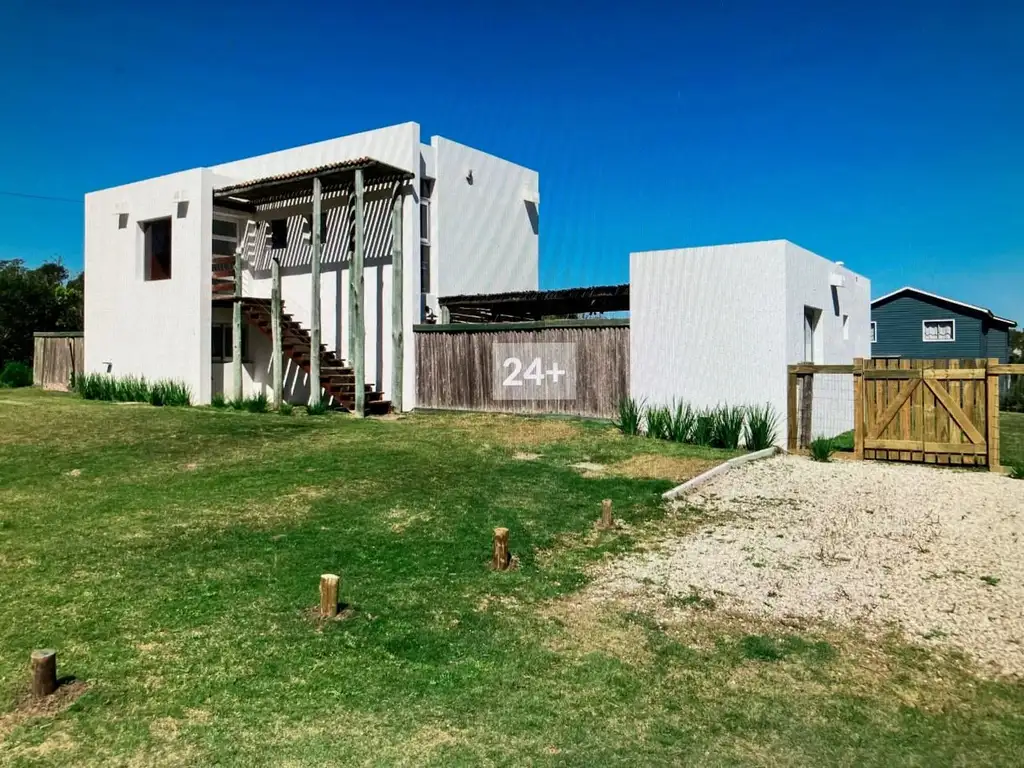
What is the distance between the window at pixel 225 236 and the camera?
20.5m

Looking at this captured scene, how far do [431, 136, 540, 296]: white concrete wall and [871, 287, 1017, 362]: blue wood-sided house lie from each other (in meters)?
25.9

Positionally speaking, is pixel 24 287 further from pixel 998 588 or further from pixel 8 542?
pixel 998 588

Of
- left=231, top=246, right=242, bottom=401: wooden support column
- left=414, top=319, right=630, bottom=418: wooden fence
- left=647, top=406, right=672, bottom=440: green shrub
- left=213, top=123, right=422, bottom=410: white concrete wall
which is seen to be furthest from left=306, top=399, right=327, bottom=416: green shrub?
left=647, top=406, right=672, bottom=440: green shrub

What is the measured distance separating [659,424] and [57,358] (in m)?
21.7

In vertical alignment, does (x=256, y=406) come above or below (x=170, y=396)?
below

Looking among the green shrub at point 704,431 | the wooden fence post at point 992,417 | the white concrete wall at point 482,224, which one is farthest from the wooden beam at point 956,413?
the white concrete wall at point 482,224

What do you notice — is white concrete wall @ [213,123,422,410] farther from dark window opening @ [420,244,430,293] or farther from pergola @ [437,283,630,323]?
pergola @ [437,283,630,323]

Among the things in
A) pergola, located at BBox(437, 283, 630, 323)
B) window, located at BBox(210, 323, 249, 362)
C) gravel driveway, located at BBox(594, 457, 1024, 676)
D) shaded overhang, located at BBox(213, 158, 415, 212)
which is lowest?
gravel driveway, located at BBox(594, 457, 1024, 676)

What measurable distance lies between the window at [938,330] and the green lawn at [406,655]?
118 feet

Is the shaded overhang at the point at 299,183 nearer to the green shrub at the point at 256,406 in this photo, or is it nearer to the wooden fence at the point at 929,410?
the green shrub at the point at 256,406

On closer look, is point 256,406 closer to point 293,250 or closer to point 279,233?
point 293,250

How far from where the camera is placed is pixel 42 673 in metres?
3.92

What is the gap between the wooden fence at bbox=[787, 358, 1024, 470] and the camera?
1088 centimetres

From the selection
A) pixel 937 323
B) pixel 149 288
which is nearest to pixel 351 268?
pixel 149 288
